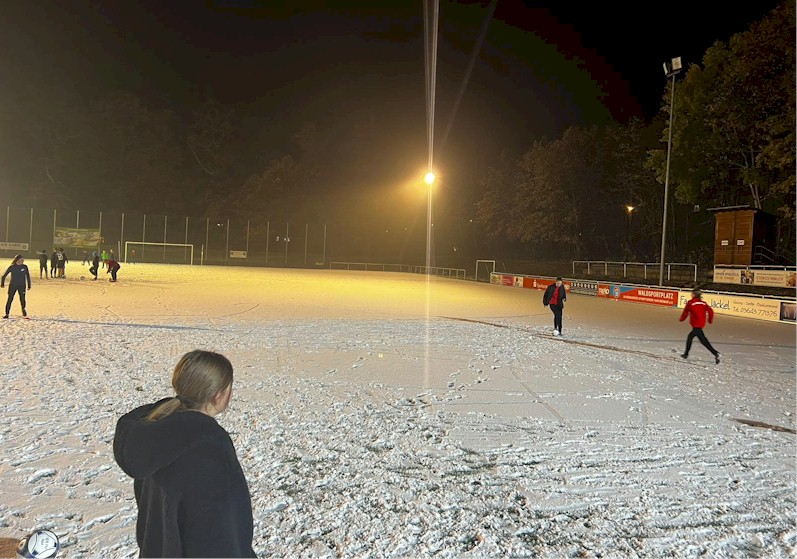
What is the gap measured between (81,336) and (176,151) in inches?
2918

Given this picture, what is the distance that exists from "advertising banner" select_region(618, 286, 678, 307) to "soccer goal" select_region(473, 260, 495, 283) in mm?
17991

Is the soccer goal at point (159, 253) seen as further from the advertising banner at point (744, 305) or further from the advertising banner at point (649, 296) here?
the advertising banner at point (744, 305)

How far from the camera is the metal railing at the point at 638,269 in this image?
91.0ft

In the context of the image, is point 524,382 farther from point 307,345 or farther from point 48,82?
point 48,82

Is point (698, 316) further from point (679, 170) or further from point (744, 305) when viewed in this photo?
point (679, 170)

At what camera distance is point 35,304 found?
52.9ft

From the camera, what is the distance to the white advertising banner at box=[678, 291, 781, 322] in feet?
63.7

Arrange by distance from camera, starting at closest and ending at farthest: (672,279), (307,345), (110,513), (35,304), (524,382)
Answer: (110,513) < (524,382) < (307,345) < (35,304) < (672,279)

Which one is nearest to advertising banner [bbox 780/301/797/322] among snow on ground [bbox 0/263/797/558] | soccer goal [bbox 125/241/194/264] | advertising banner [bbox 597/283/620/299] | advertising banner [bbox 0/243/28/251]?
snow on ground [bbox 0/263/797/558]

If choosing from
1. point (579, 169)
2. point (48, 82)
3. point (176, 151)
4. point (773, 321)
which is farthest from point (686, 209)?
point (48, 82)

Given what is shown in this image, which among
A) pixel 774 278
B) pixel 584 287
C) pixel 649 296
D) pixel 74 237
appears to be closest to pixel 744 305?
pixel 774 278

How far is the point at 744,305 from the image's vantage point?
68.4ft

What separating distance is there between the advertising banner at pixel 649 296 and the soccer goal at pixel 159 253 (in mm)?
45177

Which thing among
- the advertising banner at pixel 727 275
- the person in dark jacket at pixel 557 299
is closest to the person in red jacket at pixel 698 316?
the person in dark jacket at pixel 557 299
